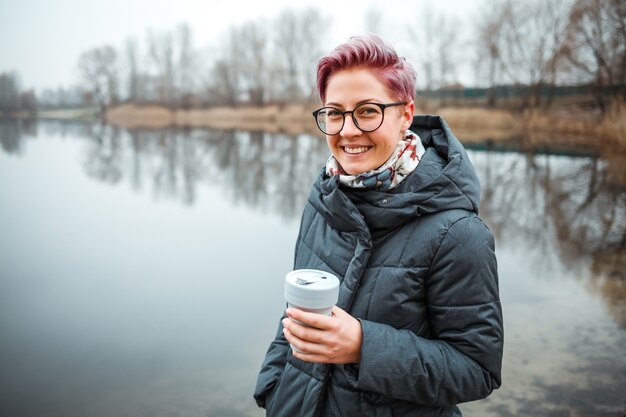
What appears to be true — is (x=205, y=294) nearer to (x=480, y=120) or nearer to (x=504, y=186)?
(x=504, y=186)

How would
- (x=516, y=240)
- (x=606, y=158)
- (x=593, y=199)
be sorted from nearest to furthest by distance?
(x=516, y=240)
(x=593, y=199)
(x=606, y=158)

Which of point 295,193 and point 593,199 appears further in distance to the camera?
point 295,193

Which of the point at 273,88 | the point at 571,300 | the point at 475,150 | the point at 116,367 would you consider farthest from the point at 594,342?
the point at 273,88

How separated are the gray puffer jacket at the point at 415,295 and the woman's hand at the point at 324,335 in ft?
0.18

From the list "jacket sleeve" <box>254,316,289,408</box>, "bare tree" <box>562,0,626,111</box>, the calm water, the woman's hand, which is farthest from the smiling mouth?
"bare tree" <box>562,0,626,111</box>

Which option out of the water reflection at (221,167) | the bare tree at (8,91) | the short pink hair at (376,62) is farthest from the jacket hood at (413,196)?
the bare tree at (8,91)

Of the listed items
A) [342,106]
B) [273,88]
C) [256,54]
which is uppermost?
[256,54]

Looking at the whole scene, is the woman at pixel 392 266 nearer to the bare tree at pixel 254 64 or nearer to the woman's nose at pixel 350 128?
the woman's nose at pixel 350 128

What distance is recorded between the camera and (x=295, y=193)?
447 inches

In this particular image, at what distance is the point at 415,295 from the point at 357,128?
52cm

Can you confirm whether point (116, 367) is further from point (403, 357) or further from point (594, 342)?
point (594, 342)

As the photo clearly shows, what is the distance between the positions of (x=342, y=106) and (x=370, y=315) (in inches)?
24.9

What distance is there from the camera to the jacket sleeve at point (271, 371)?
66.5 inches

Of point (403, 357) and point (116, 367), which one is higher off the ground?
point (403, 357)
